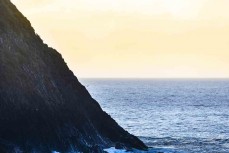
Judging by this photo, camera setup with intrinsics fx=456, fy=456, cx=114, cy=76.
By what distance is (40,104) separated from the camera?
5159cm

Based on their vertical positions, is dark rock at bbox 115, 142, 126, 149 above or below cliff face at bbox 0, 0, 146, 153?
below

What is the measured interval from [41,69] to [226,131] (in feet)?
146

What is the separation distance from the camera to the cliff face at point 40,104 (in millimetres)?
47656

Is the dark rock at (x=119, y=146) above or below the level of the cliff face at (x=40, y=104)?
below

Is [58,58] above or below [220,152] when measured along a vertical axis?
above

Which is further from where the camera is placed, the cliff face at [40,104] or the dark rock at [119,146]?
the dark rock at [119,146]

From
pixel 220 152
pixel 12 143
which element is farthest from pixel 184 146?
pixel 12 143

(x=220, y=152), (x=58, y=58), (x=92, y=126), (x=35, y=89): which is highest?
(x=58, y=58)

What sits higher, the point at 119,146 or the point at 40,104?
the point at 40,104

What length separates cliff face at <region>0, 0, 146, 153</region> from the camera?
47.7 metres

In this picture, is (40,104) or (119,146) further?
(119,146)

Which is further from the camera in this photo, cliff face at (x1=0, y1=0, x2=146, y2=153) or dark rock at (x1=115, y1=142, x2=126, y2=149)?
dark rock at (x1=115, y1=142, x2=126, y2=149)

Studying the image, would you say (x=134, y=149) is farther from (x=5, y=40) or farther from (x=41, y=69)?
(x=5, y=40)

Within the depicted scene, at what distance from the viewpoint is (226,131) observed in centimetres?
8719
